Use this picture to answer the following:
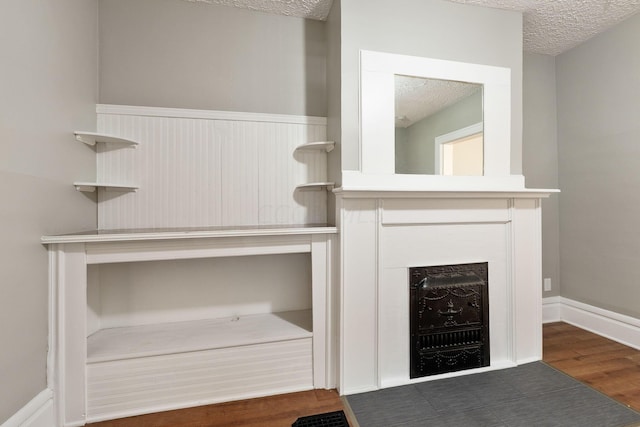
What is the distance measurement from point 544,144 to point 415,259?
2.10 meters

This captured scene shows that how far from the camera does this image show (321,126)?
230cm

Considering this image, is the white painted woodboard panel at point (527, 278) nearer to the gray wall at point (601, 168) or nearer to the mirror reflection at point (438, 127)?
the mirror reflection at point (438, 127)

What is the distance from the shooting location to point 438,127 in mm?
2061

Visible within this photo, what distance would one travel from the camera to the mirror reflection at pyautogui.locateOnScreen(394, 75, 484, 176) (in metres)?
2.02

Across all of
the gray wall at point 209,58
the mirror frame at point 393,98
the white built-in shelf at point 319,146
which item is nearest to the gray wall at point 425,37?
the mirror frame at point 393,98

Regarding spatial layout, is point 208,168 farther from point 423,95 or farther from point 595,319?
point 595,319

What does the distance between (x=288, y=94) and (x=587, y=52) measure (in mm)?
2728

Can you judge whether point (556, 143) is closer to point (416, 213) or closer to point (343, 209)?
point (416, 213)

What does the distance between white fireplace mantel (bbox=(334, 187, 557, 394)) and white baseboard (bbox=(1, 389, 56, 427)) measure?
4.98 feet

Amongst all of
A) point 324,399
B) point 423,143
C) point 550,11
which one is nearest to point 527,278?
point 423,143

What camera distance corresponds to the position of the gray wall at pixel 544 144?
2.90 metres

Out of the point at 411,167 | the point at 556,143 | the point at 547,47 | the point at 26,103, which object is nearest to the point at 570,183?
the point at 556,143

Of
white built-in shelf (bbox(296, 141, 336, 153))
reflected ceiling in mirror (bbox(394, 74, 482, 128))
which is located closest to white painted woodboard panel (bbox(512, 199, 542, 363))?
reflected ceiling in mirror (bbox(394, 74, 482, 128))

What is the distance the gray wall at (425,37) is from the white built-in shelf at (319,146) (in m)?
0.17
